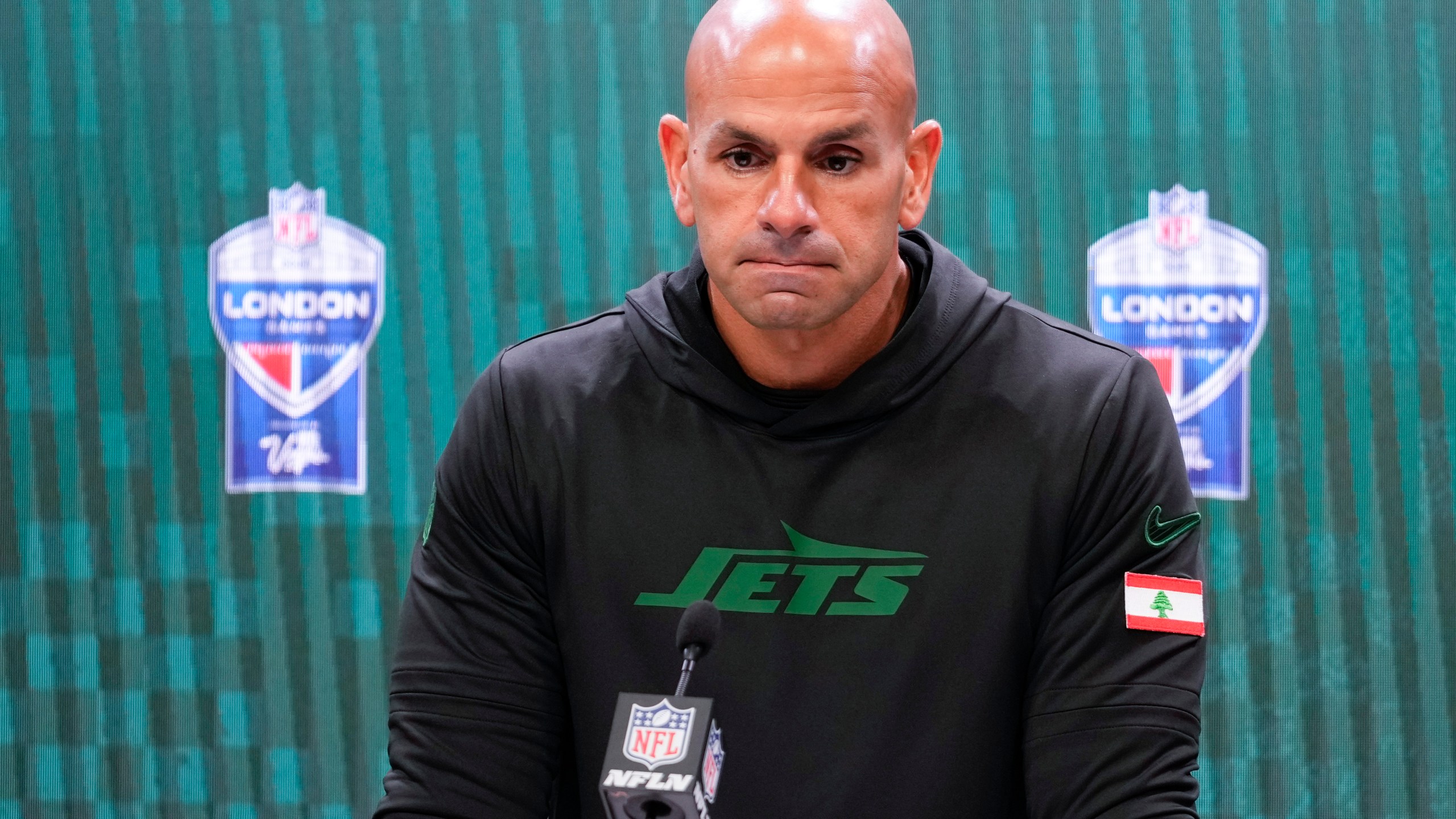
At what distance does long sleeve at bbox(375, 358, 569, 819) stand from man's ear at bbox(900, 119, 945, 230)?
1.32 feet

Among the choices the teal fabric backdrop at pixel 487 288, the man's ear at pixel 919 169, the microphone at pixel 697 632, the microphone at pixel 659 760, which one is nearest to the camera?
the microphone at pixel 659 760

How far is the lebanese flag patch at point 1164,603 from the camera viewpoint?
41.7 inches

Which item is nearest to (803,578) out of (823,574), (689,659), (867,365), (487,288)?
(823,574)

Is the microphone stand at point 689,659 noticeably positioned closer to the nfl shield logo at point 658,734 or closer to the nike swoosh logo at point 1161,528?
the nfl shield logo at point 658,734

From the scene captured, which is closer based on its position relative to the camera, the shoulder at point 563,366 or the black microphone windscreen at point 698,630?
the black microphone windscreen at point 698,630

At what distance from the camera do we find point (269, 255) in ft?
7.30

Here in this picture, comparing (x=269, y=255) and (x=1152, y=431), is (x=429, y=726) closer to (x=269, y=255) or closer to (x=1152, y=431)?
(x=1152, y=431)

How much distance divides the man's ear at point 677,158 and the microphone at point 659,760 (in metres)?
0.52

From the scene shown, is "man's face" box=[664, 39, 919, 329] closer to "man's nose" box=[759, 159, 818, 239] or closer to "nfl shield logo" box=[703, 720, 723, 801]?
"man's nose" box=[759, 159, 818, 239]

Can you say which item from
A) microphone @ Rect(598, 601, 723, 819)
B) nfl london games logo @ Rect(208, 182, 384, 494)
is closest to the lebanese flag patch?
microphone @ Rect(598, 601, 723, 819)

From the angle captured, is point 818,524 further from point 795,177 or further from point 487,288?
point 487,288

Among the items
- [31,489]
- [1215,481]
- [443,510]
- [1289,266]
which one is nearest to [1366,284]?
[1289,266]

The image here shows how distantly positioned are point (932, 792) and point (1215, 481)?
120cm

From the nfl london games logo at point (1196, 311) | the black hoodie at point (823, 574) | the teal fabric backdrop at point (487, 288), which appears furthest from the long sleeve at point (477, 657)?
the nfl london games logo at point (1196, 311)
